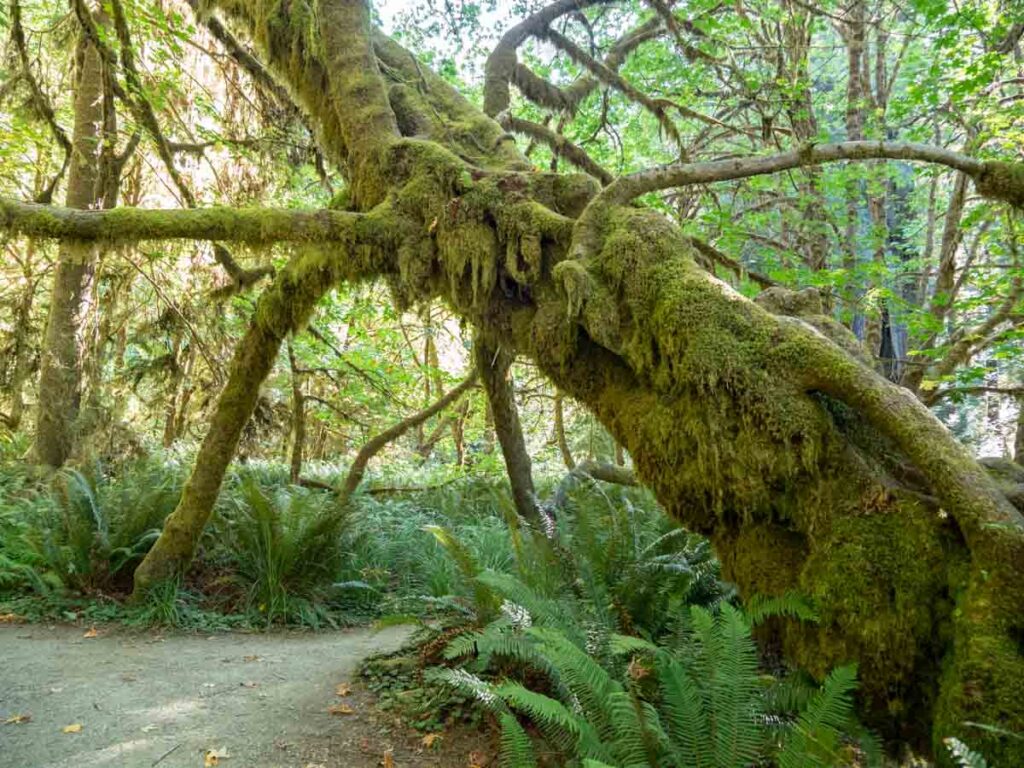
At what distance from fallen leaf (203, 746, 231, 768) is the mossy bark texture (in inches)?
92.5

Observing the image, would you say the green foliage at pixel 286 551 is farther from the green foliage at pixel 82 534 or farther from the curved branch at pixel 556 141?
the curved branch at pixel 556 141

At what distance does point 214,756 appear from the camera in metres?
2.96

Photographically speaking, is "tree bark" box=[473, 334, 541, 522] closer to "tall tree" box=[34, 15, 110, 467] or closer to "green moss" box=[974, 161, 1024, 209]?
"green moss" box=[974, 161, 1024, 209]

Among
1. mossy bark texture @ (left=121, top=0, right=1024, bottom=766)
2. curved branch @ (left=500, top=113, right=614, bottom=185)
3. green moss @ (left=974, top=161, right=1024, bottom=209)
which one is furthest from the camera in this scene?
curved branch @ (left=500, top=113, right=614, bottom=185)

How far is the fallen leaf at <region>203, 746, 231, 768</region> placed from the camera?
2.91 metres

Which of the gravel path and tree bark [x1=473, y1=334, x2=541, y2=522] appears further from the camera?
tree bark [x1=473, y1=334, x2=541, y2=522]

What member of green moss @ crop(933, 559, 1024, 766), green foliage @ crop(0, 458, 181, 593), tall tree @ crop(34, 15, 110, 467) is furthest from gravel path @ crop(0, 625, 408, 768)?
tall tree @ crop(34, 15, 110, 467)

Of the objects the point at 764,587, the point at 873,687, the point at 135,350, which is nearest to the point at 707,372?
the point at 764,587

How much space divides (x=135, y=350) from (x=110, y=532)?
37.0ft

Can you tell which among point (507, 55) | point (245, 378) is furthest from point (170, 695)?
point (507, 55)

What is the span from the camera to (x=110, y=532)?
18.1 feet

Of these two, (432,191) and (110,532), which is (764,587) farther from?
(110,532)

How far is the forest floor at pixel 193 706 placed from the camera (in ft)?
9.84

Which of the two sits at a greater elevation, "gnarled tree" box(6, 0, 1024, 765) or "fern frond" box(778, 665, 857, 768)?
"gnarled tree" box(6, 0, 1024, 765)
